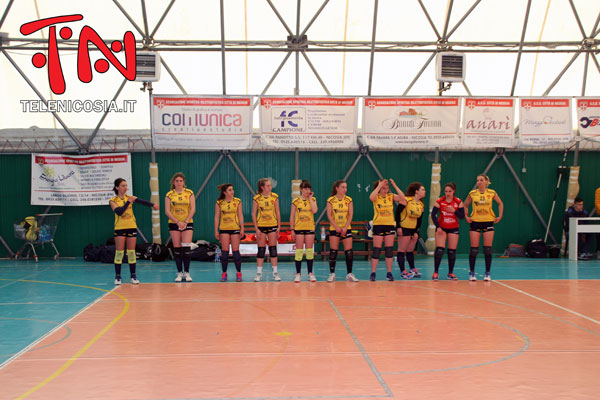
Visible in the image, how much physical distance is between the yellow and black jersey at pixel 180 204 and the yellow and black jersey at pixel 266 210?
1421 millimetres

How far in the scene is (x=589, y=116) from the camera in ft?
47.0

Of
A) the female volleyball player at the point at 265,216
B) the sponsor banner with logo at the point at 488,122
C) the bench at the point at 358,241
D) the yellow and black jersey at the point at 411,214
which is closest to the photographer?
the female volleyball player at the point at 265,216

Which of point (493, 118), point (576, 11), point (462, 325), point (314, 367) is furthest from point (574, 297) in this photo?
point (576, 11)

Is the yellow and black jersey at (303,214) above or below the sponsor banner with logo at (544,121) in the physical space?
below

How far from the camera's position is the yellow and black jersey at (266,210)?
1046 cm

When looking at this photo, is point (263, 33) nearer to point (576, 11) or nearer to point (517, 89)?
point (517, 89)

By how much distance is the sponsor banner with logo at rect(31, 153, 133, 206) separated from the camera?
14.9m

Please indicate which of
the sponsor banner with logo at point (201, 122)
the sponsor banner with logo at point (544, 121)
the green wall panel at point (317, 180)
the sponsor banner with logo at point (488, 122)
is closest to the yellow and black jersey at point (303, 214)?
the sponsor banner with logo at point (201, 122)

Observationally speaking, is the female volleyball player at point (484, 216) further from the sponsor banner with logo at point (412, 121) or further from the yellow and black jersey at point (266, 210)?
the yellow and black jersey at point (266, 210)

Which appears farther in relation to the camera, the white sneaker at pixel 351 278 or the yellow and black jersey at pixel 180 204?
the white sneaker at pixel 351 278

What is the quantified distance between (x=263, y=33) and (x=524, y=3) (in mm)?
7848

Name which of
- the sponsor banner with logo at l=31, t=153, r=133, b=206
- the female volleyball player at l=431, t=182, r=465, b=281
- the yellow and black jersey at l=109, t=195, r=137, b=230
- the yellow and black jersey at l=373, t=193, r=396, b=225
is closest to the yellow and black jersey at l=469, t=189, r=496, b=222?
the female volleyball player at l=431, t=182, r=465, b=281

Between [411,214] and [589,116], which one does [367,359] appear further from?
[589,116]

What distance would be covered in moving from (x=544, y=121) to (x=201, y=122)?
31.3ft
